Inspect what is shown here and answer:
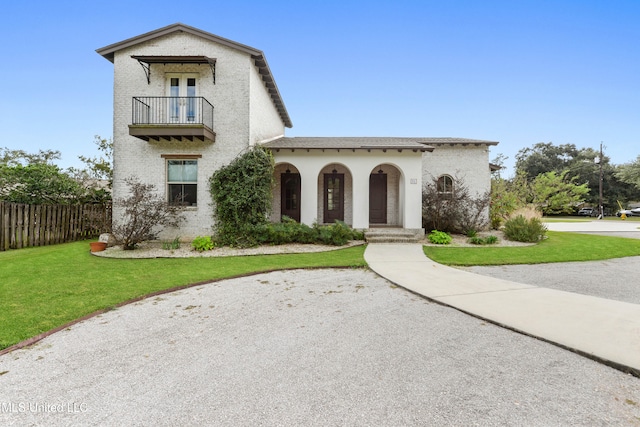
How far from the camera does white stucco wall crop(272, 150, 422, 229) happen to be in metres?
12.4

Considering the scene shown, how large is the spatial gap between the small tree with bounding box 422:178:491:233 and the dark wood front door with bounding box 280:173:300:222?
605 cm

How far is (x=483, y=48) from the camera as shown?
56.9 feet

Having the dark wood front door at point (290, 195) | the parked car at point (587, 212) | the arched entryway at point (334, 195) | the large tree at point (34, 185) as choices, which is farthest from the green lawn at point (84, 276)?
the parked car at point (587, 212)

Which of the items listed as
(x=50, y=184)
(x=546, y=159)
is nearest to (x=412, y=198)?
(x=50, y=184)

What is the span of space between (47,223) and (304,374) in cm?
1387

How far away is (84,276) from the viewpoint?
21.3 ft

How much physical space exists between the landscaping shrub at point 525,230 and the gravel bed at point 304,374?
33.4 ft

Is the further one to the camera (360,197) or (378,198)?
(378,198)

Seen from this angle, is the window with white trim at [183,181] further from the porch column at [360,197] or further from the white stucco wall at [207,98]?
the porch column at [360,197]

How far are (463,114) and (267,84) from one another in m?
19.9

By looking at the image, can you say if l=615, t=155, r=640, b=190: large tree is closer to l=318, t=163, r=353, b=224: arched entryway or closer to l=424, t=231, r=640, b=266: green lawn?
l=424, t=231, r=640, b=266: green lawn

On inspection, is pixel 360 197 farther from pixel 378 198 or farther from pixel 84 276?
pixel 84 276

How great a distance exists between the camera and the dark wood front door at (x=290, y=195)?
14.3 metres

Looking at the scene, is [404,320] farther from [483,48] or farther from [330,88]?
[330,88]
